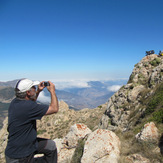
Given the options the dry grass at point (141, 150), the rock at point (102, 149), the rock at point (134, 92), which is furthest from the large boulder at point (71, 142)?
the rock at point (134, 92)

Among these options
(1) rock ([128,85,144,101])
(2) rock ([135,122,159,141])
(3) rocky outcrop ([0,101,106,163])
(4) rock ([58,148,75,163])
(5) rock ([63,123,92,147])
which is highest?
(1) rock ([128,85,144,101])

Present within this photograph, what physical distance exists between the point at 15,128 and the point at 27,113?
27.0 inches

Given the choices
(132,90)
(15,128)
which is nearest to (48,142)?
(15,128)

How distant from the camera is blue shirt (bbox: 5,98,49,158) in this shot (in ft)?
14.3

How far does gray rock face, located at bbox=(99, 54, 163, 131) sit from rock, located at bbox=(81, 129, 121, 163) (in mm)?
8745

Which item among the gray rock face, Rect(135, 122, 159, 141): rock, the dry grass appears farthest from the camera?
the gray rock face

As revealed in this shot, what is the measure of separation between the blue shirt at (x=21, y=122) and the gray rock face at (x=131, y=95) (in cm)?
1424

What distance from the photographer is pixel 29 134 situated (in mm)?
4617

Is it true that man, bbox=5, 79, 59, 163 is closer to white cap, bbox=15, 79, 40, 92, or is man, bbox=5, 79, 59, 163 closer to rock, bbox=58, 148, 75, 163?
white cap, bbox=15, 79, 40, 92

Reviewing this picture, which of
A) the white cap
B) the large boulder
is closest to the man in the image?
the white cap

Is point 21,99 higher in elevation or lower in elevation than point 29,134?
higher

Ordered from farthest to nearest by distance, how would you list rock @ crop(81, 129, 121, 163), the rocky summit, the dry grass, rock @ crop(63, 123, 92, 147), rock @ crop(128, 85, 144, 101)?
rock @ crop(128, 85, 144, 101)
rock @ crop(63, 123, 92, 147)
rock @ crop(81, 129, 121, 163)
the rocky summit
the dry grass

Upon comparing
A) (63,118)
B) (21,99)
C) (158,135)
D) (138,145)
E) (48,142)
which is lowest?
(63,118)

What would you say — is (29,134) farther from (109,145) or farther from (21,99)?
(109,145)
